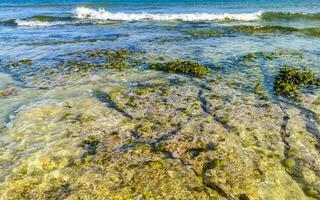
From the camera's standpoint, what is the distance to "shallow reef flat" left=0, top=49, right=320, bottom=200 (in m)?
6.16

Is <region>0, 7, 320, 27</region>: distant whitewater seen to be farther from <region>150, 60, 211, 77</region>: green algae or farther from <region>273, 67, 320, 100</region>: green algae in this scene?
<region>273, 67, 320, 100</region>: green algae

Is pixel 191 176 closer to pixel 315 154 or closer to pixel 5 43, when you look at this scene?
pixel 315 154

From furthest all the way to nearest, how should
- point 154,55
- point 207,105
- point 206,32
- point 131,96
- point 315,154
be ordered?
1. point 206,32
2. point 154,55
3. point 131,96
4. point 207,105
5. point 315,154

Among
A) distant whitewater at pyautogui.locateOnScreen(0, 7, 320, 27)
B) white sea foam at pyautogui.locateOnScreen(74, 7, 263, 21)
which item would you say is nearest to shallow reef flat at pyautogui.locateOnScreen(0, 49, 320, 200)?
distant whitewater at pyautogui.locateOnScreen(0, 7, 320, 27)

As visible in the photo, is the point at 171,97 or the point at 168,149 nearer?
the point at 168,149

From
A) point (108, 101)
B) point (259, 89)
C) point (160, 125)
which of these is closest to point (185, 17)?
point (259, 89)

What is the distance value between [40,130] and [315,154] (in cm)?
620

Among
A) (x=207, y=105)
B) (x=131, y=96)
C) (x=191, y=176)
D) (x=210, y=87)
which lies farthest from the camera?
(x=210, y=87)

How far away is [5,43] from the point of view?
69.5ft

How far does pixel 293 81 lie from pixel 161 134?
6.30 meters

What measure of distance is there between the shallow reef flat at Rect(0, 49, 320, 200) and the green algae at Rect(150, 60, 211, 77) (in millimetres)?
108

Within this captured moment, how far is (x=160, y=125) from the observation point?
853 cm

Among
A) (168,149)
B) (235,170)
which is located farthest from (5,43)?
(235,170)

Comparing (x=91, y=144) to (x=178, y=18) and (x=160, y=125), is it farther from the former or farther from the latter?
(x=178, y=18)
